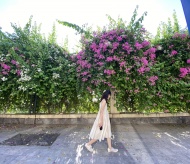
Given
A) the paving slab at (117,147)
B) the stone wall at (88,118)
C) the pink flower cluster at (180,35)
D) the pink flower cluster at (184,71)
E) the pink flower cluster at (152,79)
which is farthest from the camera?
the stone wall at (88,118)

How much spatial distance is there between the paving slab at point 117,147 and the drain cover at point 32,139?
0.17m

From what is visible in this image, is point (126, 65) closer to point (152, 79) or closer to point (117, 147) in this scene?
point (152, 79)

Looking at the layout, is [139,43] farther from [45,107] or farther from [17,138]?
[17,138]

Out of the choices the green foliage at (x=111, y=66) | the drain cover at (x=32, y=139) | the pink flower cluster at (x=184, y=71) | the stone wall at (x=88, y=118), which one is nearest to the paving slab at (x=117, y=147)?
the drain cover at (x=32, y=139)

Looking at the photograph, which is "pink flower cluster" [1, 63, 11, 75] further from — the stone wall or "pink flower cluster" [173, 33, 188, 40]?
"pink flower cluster" [173, 33, 188, 40]

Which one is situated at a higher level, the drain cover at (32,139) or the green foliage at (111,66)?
the green foliage at (111,66)

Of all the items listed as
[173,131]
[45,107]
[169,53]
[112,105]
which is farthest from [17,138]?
[169,53]

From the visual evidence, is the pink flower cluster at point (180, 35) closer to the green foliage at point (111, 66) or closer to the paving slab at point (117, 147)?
the green foliage at point (111, 66)

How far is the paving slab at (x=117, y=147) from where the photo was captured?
307 centimetres

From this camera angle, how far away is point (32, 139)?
4.48 m

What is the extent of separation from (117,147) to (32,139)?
260cm

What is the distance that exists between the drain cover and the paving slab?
17 centimetres

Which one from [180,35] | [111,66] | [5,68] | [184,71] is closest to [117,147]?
[111,66]

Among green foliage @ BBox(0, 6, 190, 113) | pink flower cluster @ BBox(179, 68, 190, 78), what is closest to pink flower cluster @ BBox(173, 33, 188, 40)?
green foliage @ BBox(0, 6, 190, 113)
